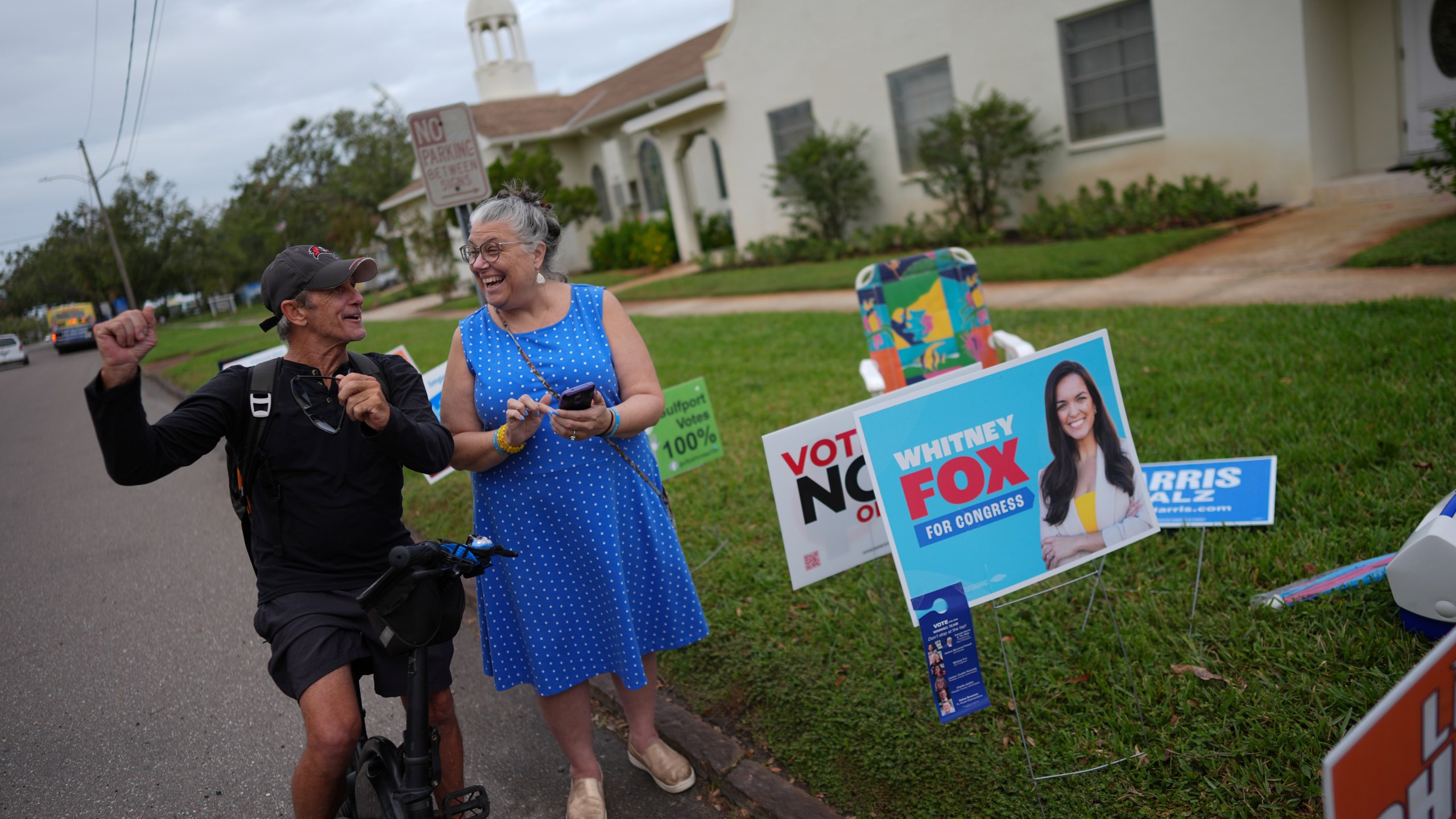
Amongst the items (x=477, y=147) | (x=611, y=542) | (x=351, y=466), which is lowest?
(x=611, y=542)

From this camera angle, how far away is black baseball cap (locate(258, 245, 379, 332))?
103 inches

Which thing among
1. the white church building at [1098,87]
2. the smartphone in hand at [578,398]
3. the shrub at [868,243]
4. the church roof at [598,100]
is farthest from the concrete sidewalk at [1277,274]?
the church roof at [598,100]

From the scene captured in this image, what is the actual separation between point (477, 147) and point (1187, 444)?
176 inches

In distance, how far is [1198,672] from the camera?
3.13 metres

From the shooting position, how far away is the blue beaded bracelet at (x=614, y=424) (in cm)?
284

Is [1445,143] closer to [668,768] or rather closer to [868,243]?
[668,768]

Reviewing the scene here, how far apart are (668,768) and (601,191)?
26.6 metres

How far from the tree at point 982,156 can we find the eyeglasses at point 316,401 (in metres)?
13.1

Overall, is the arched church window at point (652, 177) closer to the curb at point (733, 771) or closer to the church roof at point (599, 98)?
the church roof at point (599, 98)

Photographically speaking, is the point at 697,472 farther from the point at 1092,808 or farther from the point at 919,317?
the point at 1092,808

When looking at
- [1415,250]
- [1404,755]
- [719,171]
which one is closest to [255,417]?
[1404,755]

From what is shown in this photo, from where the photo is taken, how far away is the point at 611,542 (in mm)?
3037

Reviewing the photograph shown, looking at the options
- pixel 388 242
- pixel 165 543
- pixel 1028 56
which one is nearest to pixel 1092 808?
→ pixel 165 543

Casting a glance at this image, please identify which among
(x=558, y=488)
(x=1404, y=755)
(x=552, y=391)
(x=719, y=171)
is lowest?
(x=1404, y=755)
